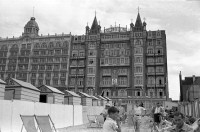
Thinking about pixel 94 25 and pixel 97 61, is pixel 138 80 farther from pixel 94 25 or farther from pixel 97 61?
pixel 94 25

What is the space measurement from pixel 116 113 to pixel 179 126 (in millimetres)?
2629

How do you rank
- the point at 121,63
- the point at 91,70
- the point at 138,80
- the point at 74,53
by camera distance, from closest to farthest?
the point at 138,80
the point at 121,63
the point at 91,70
the point at 74,53

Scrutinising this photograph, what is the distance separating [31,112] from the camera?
43.7ft

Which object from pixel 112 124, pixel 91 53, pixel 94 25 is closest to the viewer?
pixel 112 124

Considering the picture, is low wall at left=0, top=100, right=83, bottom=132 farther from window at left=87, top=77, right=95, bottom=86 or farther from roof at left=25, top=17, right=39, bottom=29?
roof at left=25, top=17, right=39, bottom=29

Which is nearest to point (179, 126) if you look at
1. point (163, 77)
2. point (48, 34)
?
point (163, 77)

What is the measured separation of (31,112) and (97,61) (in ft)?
170

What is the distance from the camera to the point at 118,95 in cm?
6116

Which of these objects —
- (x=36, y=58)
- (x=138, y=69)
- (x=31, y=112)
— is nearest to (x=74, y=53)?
(x=36, y=58)

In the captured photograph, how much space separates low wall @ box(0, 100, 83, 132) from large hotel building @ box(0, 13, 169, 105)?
4133 cm

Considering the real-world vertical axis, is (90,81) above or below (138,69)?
below

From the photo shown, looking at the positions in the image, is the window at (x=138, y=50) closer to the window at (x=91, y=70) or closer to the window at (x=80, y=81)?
the window at (x=91, y=70)

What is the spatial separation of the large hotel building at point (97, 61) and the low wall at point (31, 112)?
41.3m

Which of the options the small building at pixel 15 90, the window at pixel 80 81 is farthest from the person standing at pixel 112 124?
the window at pixel 80 81
